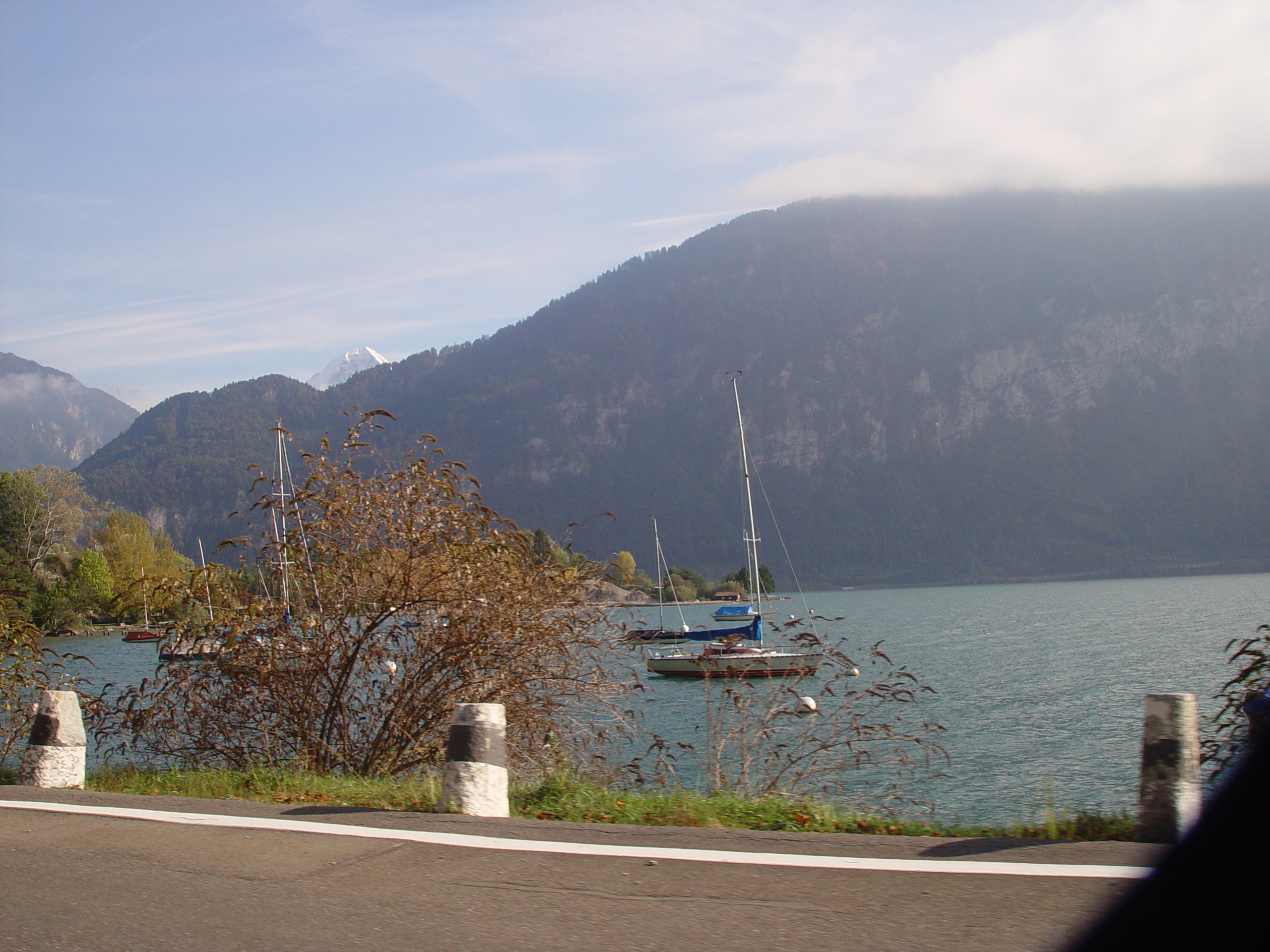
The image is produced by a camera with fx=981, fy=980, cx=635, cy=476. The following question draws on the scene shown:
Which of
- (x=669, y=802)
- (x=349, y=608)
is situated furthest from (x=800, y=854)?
(x=349, y=608)

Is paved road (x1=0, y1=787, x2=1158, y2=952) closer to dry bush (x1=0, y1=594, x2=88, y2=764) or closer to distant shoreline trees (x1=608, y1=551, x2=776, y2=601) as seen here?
dry bush (x1=0, y1=594, x2=88, y2=764)

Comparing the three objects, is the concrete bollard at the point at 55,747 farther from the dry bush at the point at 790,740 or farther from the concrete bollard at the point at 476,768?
the dry bush at the point at 790,740

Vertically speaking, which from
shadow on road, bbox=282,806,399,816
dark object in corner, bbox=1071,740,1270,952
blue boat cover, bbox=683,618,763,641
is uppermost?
dark object in corner, bbox=1071,740,1270,952

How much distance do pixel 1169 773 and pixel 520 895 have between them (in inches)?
130

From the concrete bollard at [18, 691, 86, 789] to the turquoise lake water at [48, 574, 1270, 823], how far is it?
6.88 m

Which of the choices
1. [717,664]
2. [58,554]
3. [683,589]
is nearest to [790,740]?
[717,664]

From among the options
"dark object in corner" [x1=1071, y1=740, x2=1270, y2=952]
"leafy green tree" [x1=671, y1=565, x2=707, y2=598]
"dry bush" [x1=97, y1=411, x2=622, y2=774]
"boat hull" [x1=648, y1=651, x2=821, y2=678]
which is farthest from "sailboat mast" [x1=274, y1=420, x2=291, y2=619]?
"leafy green tree" [x1=671, y1=565, x2=707, y2=598]

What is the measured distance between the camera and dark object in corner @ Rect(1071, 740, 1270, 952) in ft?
11.4

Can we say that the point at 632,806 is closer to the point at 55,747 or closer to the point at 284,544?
the point at 55,747

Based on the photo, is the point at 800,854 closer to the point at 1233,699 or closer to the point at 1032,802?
the point at 1233,699

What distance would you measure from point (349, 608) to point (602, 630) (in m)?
2.92

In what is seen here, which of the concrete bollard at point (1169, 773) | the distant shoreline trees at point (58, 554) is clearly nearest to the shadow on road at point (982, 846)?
the concrete bollard at point (1169, 773)

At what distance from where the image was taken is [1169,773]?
5.00m

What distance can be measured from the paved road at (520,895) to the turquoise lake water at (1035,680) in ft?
10.6
